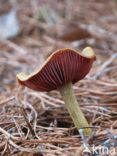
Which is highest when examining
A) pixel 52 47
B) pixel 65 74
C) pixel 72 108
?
pixel 52 47

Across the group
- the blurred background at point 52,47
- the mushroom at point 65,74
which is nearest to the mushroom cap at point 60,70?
the mushroom at point 65,74

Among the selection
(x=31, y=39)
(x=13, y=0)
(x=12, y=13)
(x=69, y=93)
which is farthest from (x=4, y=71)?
(x=13, y=0)

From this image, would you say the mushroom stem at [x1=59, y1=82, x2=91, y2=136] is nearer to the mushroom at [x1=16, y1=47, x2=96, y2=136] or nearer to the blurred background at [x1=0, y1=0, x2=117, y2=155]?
the mushroom at [x1=16, y1=47, x2=96, y2=136]

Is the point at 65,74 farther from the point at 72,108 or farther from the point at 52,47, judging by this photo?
the point at 52,47

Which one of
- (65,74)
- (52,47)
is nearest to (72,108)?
(65,74)

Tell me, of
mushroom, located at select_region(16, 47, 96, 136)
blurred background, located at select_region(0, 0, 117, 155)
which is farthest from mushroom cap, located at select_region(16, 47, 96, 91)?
blurred background, located at select_region(0, 0, 117, 155)

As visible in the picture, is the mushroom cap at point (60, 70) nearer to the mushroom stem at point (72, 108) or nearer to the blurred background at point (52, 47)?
the mushroom stem at point (72, 108)
